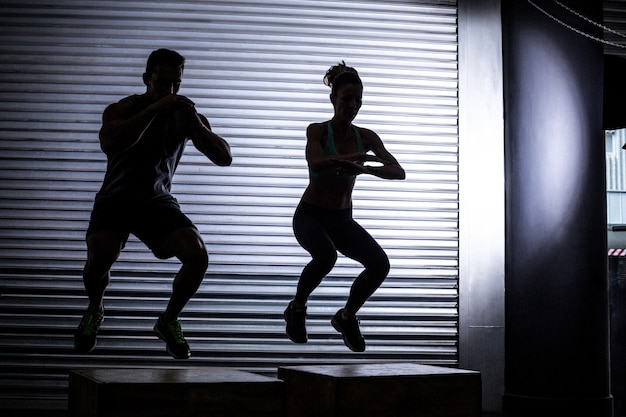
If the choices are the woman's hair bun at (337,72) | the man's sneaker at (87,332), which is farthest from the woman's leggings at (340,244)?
the man's sneaker at (87,332)

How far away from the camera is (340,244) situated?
198 inches

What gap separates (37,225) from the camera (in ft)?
21.3

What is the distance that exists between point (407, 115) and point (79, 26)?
112 inches

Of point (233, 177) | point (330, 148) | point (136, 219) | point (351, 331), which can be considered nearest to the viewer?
point (136, 219)

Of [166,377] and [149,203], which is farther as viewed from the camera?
[149,203]

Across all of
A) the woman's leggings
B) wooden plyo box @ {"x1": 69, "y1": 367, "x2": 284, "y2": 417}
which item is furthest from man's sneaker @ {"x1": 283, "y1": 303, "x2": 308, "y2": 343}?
wooden plyo box @ {"x1": 69, "y1": 367, "x2": 284, "y2": 417}

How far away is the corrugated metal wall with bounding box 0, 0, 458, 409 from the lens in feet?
21.4

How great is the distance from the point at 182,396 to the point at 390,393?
2.94ft

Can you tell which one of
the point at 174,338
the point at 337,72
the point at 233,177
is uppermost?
the point at 337,72

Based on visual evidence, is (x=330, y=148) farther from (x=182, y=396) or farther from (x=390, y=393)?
(x=182, y=396)

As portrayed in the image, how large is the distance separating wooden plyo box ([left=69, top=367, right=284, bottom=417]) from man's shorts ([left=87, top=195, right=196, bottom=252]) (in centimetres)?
141

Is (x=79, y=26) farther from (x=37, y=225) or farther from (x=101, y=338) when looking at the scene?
(x=101, y=338)

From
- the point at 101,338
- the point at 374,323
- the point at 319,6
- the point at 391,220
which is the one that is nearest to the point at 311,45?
the point at 319,6

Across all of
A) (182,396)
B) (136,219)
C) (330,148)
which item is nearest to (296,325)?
(330,148)
